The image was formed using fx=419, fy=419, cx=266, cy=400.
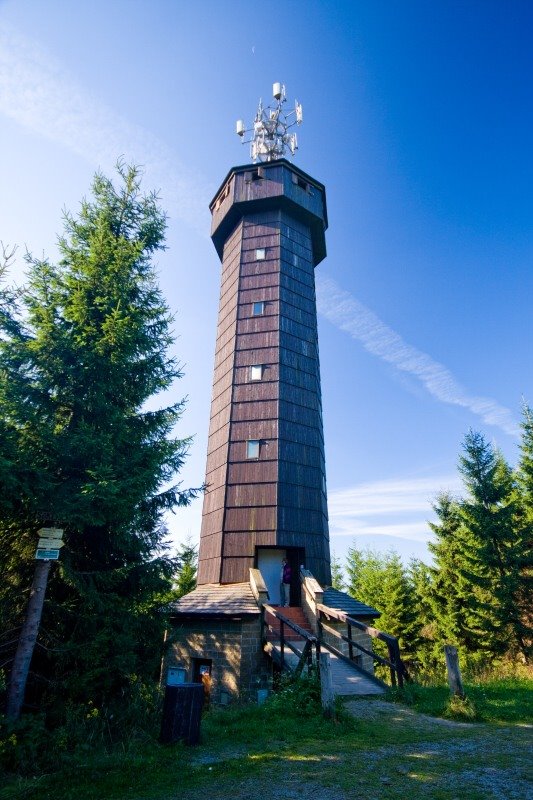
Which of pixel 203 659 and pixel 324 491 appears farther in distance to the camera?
pixel 324 491

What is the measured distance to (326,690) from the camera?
7.88 m

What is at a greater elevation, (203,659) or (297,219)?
(297,219)

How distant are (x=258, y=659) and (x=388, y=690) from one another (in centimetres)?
378

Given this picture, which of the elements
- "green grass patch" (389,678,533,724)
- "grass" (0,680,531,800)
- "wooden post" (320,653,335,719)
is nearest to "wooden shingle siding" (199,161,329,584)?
"green grass patch" (389,678,533,724)

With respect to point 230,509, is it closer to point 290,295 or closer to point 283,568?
point 283,568

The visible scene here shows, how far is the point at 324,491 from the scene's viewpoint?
741 inches

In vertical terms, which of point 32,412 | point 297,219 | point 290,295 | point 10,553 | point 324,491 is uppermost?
point 297,219

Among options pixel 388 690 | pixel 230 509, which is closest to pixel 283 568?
pixel 230 509

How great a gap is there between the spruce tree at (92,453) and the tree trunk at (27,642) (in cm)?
33

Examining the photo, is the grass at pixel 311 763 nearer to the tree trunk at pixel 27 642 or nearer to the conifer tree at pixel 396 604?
the tree trunk at pixel 27 642

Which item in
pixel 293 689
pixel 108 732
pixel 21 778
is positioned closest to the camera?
pixel 21 778

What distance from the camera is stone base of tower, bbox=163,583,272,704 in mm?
11758

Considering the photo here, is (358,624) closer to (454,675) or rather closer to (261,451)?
(454,675)

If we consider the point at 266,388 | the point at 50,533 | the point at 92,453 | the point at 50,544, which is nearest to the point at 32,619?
the point at 50,544
